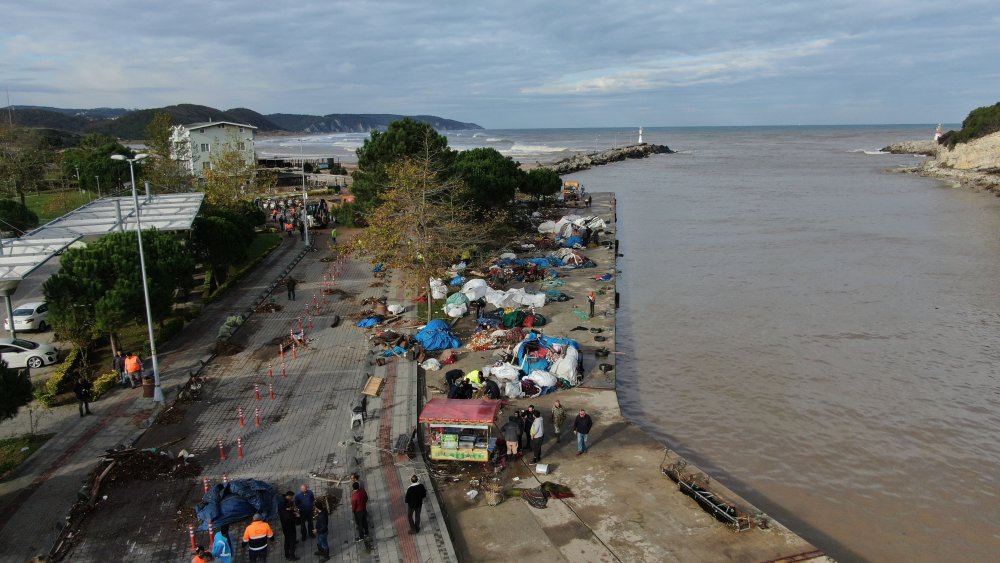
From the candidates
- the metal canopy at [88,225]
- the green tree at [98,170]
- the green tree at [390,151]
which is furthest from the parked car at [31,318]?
the green tree at [98,170]

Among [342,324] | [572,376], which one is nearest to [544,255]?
[342,324]

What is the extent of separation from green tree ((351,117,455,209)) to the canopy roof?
789 inches

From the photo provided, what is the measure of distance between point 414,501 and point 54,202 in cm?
5554

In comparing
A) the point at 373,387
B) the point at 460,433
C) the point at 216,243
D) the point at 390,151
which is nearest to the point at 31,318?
the point at 216,243

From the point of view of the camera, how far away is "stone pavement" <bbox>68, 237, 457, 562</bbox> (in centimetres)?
1150

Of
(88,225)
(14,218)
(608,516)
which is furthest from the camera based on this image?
(14,218)

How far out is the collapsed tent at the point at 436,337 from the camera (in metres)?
21.6

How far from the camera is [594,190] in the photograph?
75.8m

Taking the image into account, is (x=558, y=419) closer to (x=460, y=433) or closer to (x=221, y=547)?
(x=460, y=433)

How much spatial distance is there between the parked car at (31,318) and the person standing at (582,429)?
798 inches

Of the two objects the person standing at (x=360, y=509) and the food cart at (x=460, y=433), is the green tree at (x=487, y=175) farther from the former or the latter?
the person standing at (x=360, y=509)

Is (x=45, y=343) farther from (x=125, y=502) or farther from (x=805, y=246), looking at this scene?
(x=805, y=246)

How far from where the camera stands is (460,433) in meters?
14.2

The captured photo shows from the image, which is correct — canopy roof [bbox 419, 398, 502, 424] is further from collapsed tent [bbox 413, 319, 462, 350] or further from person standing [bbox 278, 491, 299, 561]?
collapsed tent [bbox 413, 319, 462, 350]
